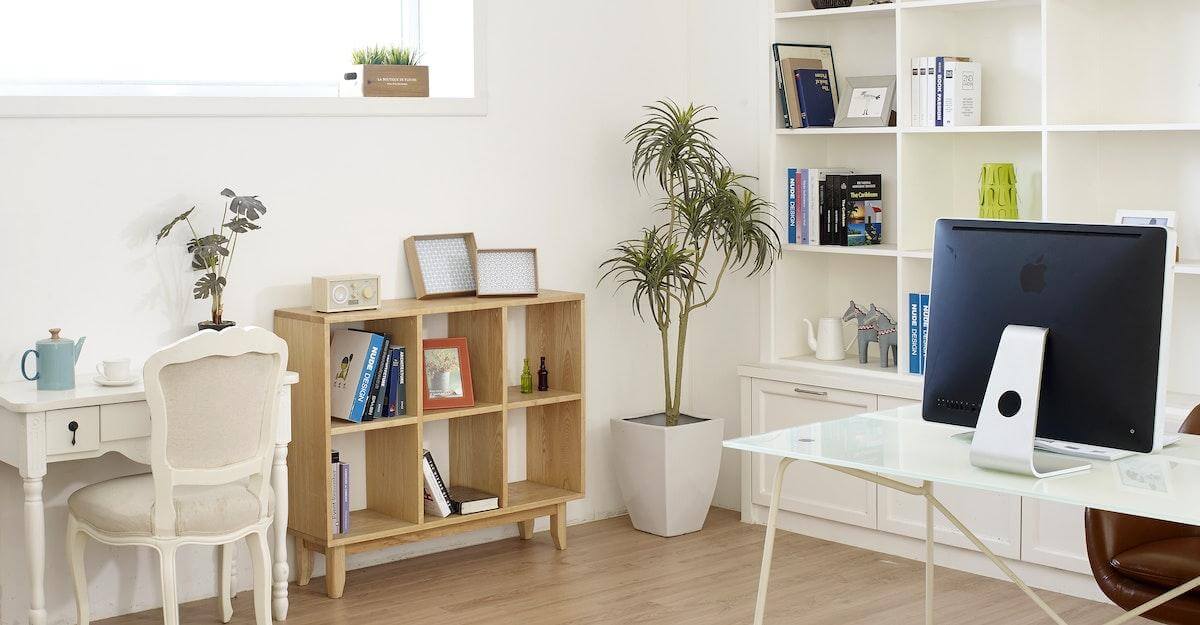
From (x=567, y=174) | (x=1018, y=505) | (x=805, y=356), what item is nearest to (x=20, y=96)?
(x=567, y=174)

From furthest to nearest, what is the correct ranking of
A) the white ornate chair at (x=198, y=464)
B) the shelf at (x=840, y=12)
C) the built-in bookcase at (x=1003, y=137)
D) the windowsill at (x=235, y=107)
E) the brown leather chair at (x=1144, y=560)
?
the shelf at (x=840, y=12)
the built-in bookcase at (x=1003, y=137)
the windowsill at (x=235, y=107)
the white ornate chair at (x=198, y=464)
the brown leather chair at (x=1144, y=560)

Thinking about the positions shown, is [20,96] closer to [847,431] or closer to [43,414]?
[43,414]

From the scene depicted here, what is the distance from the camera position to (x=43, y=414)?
11.7 ft

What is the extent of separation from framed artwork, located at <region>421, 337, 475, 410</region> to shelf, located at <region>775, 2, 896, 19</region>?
5.94 feet

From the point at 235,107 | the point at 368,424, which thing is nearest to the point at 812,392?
the point at 368,424

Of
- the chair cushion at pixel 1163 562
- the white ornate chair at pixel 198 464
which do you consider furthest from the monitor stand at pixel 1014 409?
the white ornate chair at pixel 198 464

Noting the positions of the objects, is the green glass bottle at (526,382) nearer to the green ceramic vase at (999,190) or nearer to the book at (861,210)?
the book at (861,210)

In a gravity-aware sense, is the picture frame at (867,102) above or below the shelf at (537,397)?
above

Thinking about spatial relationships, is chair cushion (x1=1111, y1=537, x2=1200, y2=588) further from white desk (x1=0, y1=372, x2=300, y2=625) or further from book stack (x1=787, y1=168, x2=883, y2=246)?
white desk (x1=0, y1=372, x2=300, y2=625)

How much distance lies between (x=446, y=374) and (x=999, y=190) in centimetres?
205

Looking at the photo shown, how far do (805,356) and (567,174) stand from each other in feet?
3.97

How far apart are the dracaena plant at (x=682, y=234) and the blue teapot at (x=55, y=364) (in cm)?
198

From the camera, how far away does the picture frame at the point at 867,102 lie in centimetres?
494

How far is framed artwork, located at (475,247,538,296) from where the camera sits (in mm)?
4691
